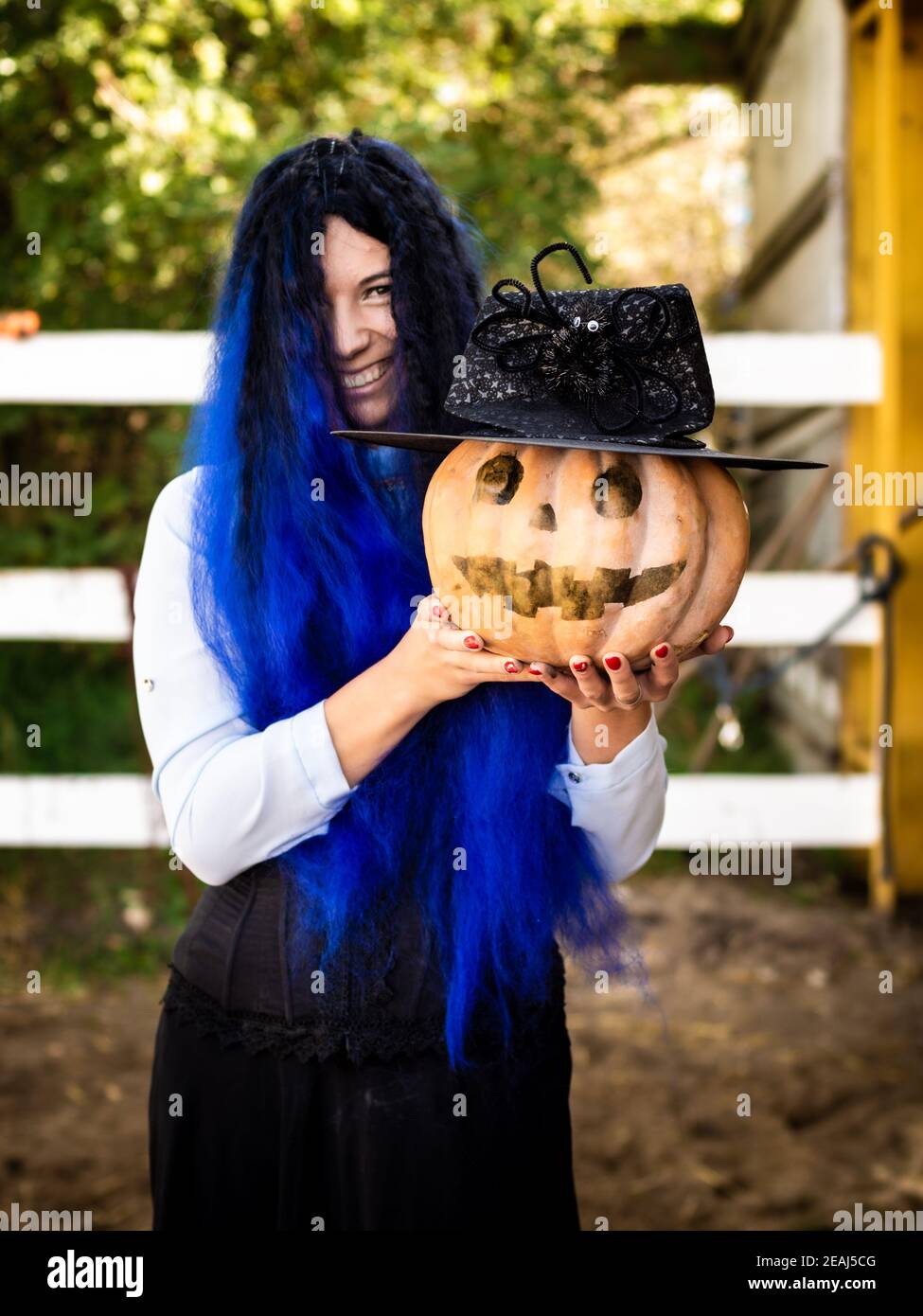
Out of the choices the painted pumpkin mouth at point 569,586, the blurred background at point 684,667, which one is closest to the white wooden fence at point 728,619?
the blurred background at point 684,667

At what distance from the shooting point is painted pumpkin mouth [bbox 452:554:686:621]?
1.13 metres

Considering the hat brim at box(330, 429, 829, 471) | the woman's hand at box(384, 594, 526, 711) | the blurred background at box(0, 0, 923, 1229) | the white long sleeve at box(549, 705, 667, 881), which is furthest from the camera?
the blurred background at box(0, 0, 923, 1229)

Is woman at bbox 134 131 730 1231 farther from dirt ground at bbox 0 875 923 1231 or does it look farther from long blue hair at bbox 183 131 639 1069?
dirt ground at bbox 0 875 923 1231

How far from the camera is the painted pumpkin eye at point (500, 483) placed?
1154 mm

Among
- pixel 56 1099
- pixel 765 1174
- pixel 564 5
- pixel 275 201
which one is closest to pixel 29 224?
pixel 564 5

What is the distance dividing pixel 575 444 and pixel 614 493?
121 mm

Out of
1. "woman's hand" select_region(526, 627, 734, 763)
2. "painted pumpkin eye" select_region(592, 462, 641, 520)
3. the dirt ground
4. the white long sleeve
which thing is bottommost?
the dirt ground

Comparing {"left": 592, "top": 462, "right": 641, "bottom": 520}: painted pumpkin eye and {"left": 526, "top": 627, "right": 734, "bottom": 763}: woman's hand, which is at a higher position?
{"left": 592, "top": 462, "right": 641, "bottom": 520}: painted pumpkin eye

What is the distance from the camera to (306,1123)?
135 centimetres

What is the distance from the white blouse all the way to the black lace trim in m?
0.17

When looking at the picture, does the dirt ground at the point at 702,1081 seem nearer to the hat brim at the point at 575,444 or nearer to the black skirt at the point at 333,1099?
the black skirt at the point at 333,1099

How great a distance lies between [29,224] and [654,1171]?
11.4 feet

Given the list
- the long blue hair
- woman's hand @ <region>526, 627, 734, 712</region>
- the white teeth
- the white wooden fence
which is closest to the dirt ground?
the white wooden fence
